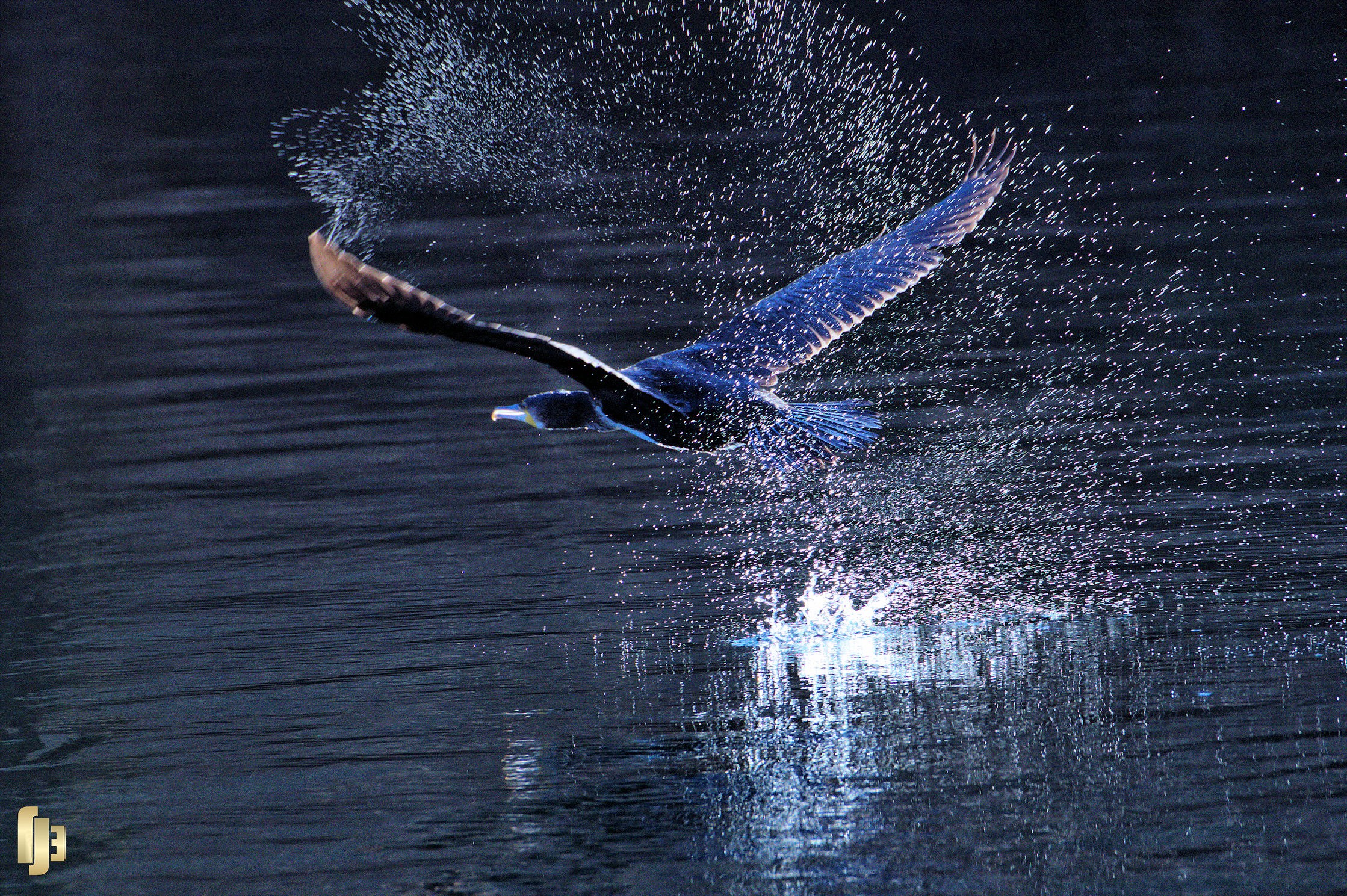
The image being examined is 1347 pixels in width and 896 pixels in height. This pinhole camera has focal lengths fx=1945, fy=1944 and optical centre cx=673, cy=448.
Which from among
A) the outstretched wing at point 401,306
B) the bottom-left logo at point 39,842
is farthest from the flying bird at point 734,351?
the bottom-left logo at point 39,842

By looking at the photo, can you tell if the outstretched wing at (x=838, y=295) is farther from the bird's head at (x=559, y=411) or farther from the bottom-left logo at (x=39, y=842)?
the bottom-left logo at (x=39, y=842)

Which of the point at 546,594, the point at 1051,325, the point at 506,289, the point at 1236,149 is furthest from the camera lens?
the point at 1236,149

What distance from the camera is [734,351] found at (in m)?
7.03

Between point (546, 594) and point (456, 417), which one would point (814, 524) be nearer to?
point (546, 594)

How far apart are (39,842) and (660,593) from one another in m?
2.56

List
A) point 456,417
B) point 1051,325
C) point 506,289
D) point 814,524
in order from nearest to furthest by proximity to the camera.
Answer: point 814,524 < point 456,417 < point 1051,325 < point 506,289

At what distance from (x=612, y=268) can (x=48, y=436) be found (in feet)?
13.6

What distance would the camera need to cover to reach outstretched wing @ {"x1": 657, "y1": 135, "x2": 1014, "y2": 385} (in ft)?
23.1

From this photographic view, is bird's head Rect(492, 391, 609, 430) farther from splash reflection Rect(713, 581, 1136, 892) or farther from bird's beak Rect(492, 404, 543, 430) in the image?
splash reflection Rect(713, 581, 1136, 892)

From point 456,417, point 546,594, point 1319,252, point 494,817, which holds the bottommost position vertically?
point 494,817

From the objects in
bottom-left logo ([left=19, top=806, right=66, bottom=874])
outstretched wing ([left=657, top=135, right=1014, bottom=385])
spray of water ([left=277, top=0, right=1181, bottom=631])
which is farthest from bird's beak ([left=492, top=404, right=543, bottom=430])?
bottom-left logo ([left=19, top=806, right=66, bottom=874])

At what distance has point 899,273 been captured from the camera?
734cm

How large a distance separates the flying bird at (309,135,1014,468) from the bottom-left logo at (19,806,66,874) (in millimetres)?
1689

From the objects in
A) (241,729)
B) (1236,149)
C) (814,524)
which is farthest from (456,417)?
(1236,149)
